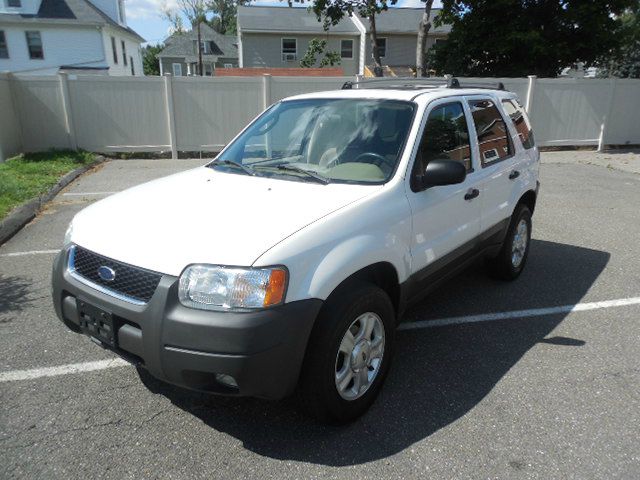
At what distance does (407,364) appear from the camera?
11.5 ft

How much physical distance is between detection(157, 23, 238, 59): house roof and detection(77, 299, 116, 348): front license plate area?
167ft

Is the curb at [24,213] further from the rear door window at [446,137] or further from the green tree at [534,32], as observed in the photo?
the green tree at [534,32]

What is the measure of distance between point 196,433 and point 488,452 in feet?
5.24

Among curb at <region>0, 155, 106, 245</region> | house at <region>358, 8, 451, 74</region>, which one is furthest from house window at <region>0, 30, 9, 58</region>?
curb at <region>0, 155, 106, 245</region>

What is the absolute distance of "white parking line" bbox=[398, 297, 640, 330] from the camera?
4117 mm

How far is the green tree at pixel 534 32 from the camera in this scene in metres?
16.4

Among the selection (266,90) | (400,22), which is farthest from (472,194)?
(400,22)

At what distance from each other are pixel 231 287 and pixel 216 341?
0.25 metres

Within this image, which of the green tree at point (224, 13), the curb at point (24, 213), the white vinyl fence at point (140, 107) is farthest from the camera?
the green tree at point (224, 13)

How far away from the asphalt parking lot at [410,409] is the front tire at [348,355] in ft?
0.59

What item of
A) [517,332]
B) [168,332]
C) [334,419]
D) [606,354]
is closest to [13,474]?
[168,332]

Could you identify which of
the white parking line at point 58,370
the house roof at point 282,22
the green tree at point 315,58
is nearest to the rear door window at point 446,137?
the white parking line at point 58,370

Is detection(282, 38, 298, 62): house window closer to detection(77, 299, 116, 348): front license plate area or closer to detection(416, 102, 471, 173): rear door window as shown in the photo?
detection(416, 102, 471, 173): rear door window

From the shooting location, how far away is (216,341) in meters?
2.26
